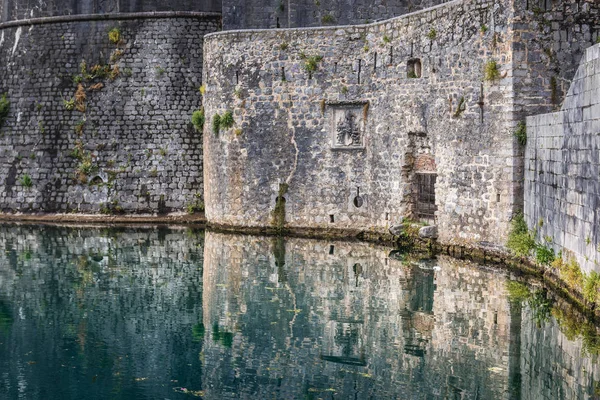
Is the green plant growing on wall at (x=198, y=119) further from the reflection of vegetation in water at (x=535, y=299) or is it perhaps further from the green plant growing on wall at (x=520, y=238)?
the reflection of vegetation in water at (x=535, y=299)

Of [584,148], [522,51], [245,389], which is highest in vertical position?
[522,51]

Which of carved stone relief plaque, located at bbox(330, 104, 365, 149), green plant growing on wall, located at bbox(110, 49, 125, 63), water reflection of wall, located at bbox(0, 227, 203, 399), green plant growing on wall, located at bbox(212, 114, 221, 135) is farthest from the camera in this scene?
green plant growing on wall, located at bbox(110, 49, 125, 63)

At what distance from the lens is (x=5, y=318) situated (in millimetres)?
12656

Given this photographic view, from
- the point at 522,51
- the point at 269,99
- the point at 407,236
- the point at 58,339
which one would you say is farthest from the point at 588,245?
the point at 269,99

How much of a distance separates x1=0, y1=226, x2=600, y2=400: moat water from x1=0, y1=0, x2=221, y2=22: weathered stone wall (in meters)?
9.31

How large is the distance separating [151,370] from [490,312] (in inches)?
168

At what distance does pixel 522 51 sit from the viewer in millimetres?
15875

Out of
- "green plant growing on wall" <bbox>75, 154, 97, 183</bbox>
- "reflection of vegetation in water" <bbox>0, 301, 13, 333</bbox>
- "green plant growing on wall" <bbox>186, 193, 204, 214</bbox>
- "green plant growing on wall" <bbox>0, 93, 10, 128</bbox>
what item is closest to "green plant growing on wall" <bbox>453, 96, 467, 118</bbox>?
"reflection of vegetation in water" <bbox>0, 301, 13, 333</bbox>

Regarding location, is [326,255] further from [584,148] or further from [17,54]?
[17,54]

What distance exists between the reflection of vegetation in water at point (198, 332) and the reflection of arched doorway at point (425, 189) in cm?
779

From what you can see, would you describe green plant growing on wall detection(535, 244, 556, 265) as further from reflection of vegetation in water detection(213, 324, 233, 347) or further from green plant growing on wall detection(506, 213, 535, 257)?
reflection of vegetation in water detection(213, 324, 233, 347)

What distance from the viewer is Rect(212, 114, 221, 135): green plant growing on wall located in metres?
22.3

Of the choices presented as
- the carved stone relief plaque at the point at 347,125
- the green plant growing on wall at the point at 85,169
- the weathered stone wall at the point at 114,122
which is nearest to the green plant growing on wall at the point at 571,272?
the carved stone relief plaque at the point at 347,125

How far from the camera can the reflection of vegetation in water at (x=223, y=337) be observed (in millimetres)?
11075
